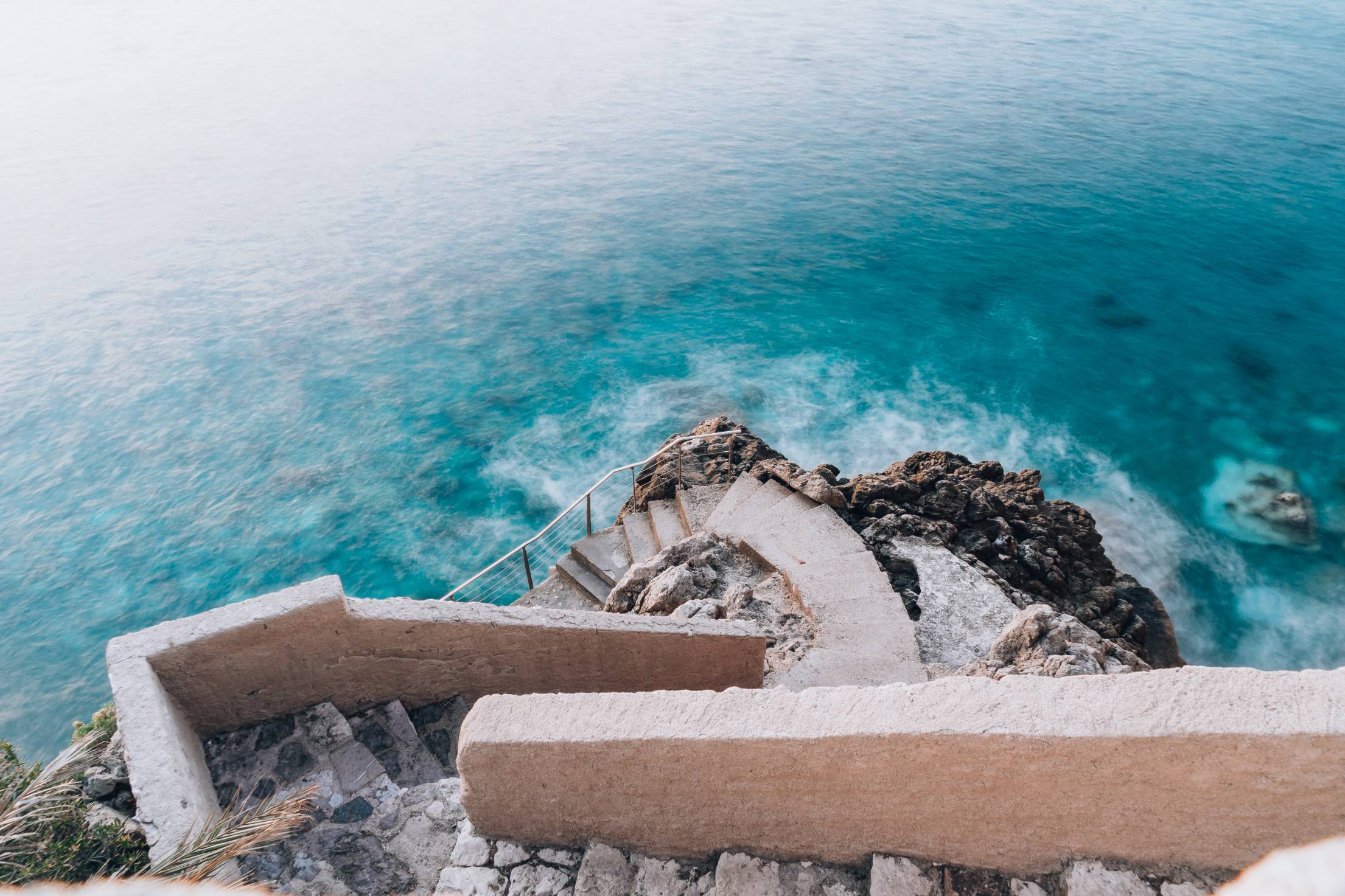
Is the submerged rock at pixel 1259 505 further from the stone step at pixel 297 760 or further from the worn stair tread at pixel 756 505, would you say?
the stone step at pixel 297 760

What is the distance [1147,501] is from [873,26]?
4093 cm

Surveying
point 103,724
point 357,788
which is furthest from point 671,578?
point 103,724

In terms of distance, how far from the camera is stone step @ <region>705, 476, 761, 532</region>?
10242mm

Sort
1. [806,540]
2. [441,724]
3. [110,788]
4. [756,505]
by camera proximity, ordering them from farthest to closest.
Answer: [756,505]
[806,540]
[441,724]
[110,788]

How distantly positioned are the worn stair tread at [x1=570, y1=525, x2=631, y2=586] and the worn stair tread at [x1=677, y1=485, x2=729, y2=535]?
3.04 feet

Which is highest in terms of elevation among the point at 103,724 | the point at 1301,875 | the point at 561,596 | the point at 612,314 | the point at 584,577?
the point at 1301,875

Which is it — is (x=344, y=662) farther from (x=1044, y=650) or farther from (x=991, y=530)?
(x=991, y=530)

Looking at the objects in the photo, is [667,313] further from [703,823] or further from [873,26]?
[873,26]

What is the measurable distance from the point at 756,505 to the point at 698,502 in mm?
1039

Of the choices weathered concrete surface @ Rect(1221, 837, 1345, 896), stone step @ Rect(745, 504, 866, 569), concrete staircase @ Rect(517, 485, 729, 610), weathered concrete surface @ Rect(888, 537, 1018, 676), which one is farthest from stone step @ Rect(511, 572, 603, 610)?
weathered concrete surface @ Rect(1221, 837, 1345, 896)

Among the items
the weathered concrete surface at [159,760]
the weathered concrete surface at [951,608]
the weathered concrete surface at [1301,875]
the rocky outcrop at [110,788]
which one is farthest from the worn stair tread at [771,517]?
the weathered concrete surface at [1301,875]

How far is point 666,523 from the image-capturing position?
11.0 m

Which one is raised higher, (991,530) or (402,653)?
(402,653)

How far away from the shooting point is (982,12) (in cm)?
5212
